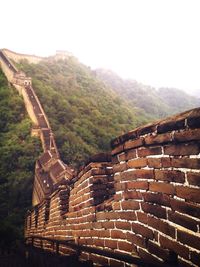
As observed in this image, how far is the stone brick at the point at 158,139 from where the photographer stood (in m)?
2.42

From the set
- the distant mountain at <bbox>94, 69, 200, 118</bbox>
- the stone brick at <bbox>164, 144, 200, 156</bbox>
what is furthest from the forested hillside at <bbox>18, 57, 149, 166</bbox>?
the stone brick at <bbox>164, 144, 200, 156</bbox>

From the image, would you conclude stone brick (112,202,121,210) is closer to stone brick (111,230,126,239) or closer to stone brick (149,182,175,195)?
stone brick (111,230,126,239)

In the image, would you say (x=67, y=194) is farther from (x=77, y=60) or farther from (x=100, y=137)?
(x=77, y=60)

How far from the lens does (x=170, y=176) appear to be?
2.40m

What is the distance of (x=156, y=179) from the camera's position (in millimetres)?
2598

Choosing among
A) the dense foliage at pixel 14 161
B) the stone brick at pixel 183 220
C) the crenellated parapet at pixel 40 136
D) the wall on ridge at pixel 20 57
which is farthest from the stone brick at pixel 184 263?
the wall on ridge at pixel 20 57

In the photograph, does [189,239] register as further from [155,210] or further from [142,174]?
[142,174]

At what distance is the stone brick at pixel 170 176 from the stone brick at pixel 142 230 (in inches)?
17.0

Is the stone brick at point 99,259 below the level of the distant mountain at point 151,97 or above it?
below

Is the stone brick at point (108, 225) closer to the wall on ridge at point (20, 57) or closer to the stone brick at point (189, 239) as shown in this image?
the stone brick at point (189, 239)

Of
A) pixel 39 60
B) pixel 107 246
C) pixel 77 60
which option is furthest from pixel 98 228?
pixel 77 60

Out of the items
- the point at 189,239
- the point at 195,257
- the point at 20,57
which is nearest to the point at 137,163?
the point at 189,239

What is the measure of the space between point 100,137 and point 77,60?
37.1m

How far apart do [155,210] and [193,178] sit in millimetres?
557
